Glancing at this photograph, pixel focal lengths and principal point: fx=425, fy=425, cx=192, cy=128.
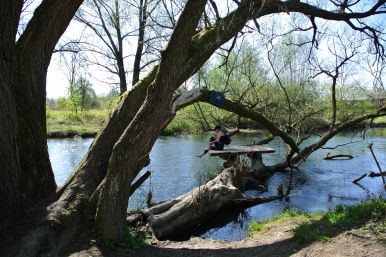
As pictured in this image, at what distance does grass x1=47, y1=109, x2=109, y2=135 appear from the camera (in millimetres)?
32312

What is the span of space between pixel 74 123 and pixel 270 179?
971 inches

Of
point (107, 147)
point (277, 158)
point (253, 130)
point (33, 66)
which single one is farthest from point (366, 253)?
point (253, 130)

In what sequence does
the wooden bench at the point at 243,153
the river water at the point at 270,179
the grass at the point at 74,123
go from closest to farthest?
the river water at the point at 270,179, the wooden bench at the point at 243,153, the grass at the point at 74,123

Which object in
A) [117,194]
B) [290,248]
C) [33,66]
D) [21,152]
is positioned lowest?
[290,248]

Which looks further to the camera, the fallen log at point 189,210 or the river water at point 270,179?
the river water at point 270,179

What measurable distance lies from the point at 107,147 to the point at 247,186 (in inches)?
339

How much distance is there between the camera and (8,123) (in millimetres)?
5723

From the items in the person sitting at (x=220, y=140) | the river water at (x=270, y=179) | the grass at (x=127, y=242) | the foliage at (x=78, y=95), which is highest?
the foliage at (x=78, y=95)

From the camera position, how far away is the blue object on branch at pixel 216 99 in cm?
860

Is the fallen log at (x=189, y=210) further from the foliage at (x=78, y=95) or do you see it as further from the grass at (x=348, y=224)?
the foliage at (x=78, y=95)

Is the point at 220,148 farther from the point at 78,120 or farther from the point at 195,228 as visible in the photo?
the point at 78,120

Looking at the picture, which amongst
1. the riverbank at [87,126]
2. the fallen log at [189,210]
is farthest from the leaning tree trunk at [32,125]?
the riverbank at [87,126]

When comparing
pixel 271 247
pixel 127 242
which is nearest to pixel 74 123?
pixel 127 242

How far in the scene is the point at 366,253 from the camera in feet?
15.8
